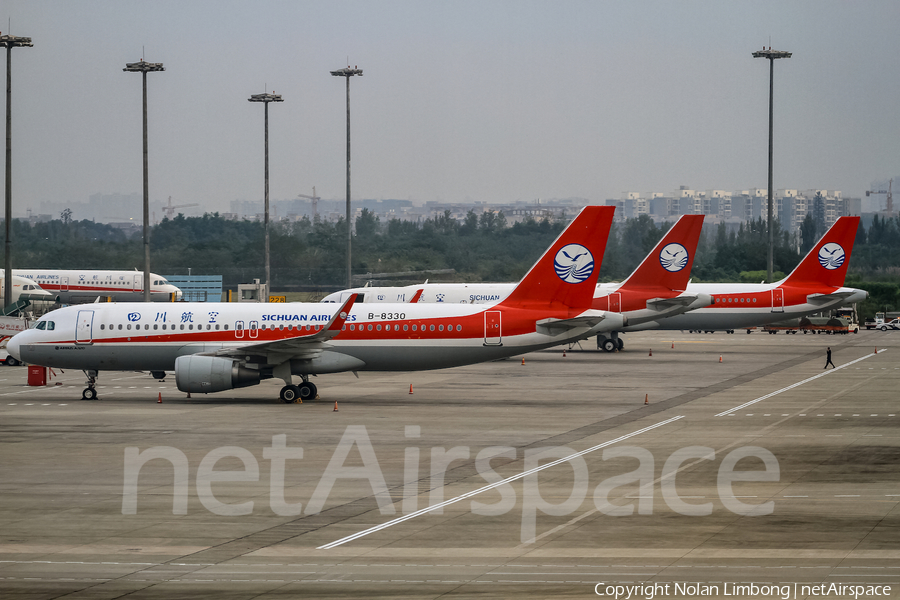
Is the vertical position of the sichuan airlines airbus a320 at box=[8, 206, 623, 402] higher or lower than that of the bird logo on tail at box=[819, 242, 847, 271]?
lower

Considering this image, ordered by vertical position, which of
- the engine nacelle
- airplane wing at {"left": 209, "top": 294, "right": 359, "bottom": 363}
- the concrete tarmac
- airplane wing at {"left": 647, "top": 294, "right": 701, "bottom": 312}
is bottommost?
the concrete tarmac

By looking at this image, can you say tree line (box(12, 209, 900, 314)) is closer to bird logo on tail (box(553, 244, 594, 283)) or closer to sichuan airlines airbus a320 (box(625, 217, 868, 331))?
sichuan airlines airbus a320 (box(625, 217, 868, 331))

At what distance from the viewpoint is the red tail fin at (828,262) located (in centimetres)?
7338

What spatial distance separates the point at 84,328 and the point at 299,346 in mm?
9430

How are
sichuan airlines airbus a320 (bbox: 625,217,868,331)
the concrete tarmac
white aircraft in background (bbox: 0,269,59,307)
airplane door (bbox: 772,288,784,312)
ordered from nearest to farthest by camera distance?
the concrete tarmac < sichuan airlines airbus a320 (bbox: 625,217,868,331) < airplane door (bbox: 772,288,784,312) < white aircraft in background (bbox: 0,269,59,307)

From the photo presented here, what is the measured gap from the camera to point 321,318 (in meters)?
44.2

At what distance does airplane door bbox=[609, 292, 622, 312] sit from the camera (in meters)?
64.8

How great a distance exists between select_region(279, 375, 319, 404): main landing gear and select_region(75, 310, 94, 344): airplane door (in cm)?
840

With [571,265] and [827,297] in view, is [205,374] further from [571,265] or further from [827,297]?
[827,297]

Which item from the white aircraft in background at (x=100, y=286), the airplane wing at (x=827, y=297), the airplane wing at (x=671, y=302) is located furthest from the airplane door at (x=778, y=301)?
the white aircraft in background at (x=100, y=286)

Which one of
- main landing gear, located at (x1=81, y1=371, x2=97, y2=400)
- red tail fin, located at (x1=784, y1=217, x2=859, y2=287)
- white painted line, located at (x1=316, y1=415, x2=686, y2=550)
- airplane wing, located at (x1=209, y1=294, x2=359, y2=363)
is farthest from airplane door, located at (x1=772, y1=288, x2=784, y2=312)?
main landing gear, located at (x1=81, y1=371, x2=97, y2=400)

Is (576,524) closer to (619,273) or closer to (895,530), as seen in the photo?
(895,530)

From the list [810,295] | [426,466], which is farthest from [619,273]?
[426,466]

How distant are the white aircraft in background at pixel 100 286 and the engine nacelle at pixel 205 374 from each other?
247ft
